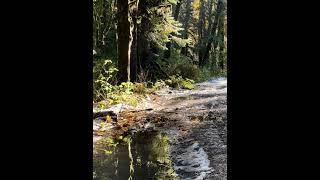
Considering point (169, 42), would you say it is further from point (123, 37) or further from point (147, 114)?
point (147, 114)

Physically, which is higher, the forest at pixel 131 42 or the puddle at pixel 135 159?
the forest at pixel 131 42

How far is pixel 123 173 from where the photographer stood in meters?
5.41

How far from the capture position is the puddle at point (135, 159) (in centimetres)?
531

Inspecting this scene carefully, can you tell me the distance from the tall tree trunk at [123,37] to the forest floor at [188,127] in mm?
1193

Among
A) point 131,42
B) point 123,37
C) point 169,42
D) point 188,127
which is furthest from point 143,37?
point 169,42

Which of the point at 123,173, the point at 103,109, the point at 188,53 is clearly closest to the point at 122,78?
the point at 103,109

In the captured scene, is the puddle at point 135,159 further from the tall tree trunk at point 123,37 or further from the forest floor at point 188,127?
the tall tree trunk at point 123,37

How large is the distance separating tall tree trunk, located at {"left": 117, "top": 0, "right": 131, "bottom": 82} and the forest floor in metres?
1.19

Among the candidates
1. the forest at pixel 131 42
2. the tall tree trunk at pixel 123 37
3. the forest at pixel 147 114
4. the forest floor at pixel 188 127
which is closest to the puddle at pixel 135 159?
the forest at pixel 147 114

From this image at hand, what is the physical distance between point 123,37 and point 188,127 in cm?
486

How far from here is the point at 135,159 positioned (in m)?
6.14

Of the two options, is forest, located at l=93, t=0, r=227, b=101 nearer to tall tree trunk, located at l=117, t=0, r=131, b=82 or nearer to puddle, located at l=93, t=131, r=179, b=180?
tall tree trunk, located at l=117, t=0, r=131, b=82
